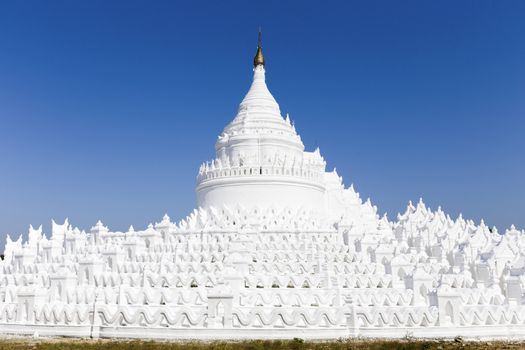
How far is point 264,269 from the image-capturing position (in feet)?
110

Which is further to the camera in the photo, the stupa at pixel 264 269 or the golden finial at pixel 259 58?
the golden finial at pixel 259 58

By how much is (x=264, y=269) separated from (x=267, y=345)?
39.5ft

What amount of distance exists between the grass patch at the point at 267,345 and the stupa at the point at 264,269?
1.02 meters

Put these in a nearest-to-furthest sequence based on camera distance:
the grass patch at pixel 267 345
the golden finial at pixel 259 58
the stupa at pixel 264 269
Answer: the grass patch at pixel 267 345
the stupa at pixel 264 269
the golden finial at pixel 259 58

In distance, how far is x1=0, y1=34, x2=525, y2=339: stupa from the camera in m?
23.9

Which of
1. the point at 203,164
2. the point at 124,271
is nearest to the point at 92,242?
the point at 124,271

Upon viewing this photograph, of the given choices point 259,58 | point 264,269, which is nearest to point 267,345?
point 264,269

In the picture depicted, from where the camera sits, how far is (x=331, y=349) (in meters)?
20.9

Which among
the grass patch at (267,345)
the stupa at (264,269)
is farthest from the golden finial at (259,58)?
the grass patch at (267,345)

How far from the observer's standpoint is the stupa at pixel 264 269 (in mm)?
23906

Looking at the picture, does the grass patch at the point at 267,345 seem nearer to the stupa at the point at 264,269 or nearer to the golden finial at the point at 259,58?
the stupa at the point at 264,269

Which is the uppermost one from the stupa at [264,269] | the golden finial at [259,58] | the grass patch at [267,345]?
the golden finial at [259,58]

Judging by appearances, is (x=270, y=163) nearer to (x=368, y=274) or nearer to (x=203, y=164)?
(x=203, y=164)

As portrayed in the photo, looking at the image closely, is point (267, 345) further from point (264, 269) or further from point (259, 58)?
point (259, 58)
